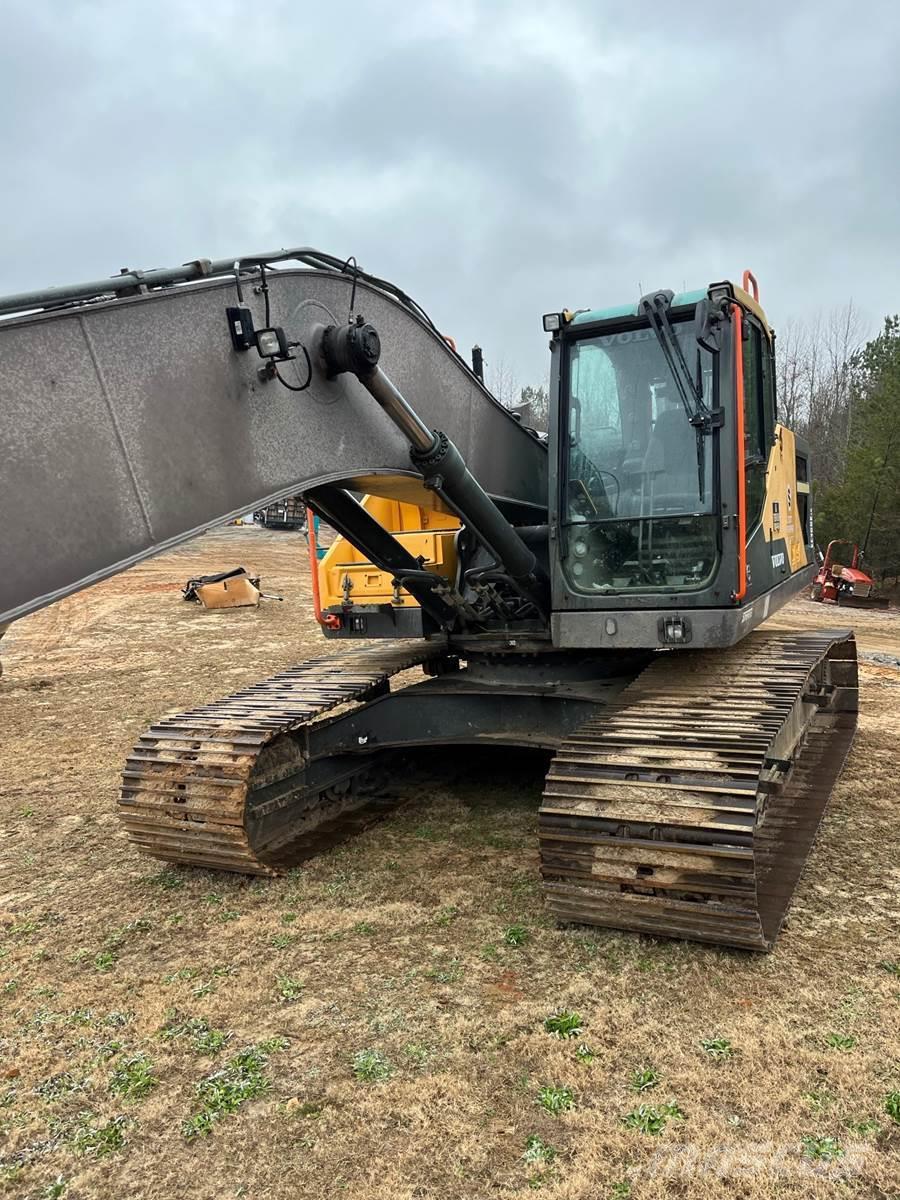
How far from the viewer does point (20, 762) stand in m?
7.24

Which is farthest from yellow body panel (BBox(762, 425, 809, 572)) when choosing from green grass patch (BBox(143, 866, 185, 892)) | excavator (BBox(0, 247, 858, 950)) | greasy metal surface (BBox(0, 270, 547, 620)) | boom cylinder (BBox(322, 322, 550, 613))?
green grass patch (BBox(143, 866, 185, 892))

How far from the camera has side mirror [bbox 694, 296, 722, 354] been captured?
4.14 metres

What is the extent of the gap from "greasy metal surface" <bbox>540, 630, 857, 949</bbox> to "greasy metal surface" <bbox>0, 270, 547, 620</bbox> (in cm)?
150

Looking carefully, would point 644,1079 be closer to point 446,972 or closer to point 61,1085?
point 446,972

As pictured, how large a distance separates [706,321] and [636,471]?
0.82 meters

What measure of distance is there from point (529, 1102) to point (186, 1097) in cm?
105

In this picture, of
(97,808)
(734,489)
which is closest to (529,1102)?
(734,489)

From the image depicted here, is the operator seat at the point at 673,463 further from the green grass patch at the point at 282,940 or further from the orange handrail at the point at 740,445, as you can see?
the green grass patch at the point at 282,940

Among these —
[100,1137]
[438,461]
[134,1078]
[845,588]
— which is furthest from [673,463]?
[845,588]

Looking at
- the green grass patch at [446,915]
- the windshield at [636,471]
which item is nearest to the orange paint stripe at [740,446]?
the windshield at [636,471]

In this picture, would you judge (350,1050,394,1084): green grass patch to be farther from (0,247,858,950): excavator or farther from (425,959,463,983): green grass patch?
(0,247,858,950): excavator

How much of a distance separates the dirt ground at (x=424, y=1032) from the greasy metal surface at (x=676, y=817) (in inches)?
7.4

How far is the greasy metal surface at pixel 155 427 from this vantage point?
2.11m

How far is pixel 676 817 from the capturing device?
3451mm
